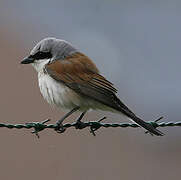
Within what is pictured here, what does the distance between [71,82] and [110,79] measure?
773 cm

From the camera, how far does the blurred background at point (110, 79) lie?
464 inches

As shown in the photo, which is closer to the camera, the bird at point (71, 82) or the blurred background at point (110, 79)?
the bird at point (71, 82)

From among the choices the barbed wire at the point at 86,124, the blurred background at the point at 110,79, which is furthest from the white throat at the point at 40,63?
the blurred background at the point at 110,79

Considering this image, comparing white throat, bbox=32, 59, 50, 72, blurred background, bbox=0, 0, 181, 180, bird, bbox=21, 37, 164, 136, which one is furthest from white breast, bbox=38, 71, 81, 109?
blurred background, bbox=0, 0, 181, 180

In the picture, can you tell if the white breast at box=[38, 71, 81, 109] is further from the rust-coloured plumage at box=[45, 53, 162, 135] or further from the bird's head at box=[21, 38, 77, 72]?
the bird's head at box=[21, 38, 77, 72]

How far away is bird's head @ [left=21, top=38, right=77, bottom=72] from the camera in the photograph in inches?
306

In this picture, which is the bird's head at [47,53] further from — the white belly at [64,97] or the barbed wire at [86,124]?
the barbed wire at [86,124]

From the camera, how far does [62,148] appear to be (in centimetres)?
1198

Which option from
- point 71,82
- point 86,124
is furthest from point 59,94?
point 86,124

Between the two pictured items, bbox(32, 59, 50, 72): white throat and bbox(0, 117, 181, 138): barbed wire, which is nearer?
bbox(0, 117, 181, 138): barbed wire

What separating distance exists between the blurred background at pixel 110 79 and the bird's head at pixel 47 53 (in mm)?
3756

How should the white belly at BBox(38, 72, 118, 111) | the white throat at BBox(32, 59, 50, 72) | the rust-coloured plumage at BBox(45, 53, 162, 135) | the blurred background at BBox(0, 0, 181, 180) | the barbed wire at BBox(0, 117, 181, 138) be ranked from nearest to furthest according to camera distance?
the barbed wire at BBox(0, 117, 181, 138) → the rust-coloured plumage at BBox(45, 53, 162, 135) → the white belly at BBox(38, 72, 118, 111) → the white throat at BBox(32, 59, 50, 72) → the blurred background at BBox(0, 0, 181, 180)

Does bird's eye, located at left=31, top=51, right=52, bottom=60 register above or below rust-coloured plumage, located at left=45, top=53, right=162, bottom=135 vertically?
above

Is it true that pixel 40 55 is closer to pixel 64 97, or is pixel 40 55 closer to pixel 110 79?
pixel 64 97
